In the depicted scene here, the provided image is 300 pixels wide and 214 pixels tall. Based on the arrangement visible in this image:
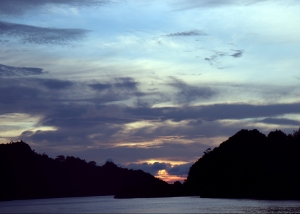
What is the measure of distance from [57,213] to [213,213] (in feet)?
200

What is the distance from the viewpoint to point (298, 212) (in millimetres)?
129250

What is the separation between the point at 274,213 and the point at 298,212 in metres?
6.22

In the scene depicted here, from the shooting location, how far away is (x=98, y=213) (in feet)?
574

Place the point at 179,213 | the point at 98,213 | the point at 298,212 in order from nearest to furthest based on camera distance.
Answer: the point at 298,212
the point at 179,213
the point at 98,213

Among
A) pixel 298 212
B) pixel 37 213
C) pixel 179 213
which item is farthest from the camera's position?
pixel 37 213

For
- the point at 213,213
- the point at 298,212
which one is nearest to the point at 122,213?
the point at 213,213

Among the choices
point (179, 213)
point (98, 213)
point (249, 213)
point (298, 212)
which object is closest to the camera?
point (298, 212)

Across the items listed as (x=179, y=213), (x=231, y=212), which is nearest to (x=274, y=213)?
(x=231, y=212)

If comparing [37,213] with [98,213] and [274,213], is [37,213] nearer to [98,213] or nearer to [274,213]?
[98,213]

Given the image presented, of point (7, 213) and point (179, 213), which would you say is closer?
point (179, 213)

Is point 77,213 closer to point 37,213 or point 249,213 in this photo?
point 37,213

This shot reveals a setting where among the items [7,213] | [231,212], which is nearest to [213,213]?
[231,212]

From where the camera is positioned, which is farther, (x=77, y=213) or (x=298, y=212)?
(x=77, y=213)

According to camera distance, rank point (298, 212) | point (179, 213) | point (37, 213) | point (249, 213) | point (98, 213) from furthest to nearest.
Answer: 1. point (37, 213)
2. point (98, 213)
3. point (179, 213)
4. point (249, 213)
5. point (298, 212)
